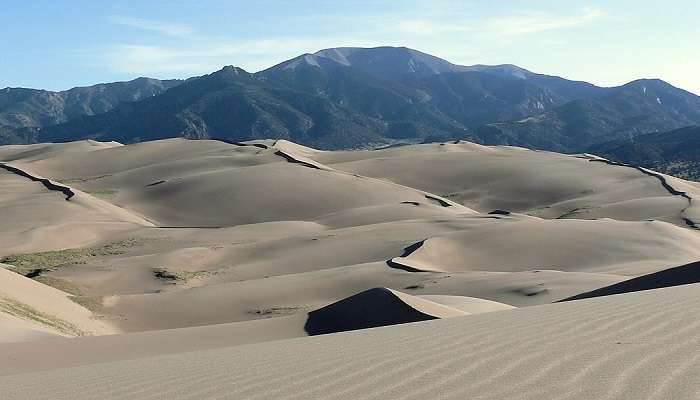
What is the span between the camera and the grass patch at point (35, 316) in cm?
1380

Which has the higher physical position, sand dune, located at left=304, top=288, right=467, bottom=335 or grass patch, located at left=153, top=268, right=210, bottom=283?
sand dune, located at left=304, top=288, right=467, bottom=335

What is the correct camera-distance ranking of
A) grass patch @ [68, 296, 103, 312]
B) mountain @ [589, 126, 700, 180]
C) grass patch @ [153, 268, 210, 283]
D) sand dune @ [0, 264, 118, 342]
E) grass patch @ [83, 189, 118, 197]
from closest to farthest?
1. sand dune @ [0, 264, 118, 342]
2. grass patch @ [68, 296, 103, 312]
3. grass patch @ [153, 268, 210, 283]
4. grass patch @ [83, 189, 118, 197]
5. mountain @ [589, 126, 700, 180]

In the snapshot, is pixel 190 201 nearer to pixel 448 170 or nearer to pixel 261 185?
pixel 261 185

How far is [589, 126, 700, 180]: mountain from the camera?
10918 cm

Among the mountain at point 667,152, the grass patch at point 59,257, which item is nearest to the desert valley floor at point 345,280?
the grass patch at point 59,257

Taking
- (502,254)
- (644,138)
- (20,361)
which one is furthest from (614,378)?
(644,138)

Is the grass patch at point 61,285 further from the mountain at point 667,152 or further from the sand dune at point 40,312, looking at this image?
the mountain at point 667,152

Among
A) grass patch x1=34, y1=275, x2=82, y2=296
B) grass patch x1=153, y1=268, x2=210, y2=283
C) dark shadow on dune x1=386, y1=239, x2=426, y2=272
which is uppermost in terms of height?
dark shadow on dune x1=386, y1=239, x2=426, y2=272

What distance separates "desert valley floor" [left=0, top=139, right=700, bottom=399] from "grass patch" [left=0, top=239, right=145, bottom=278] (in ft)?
0.47

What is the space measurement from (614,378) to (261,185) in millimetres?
44501

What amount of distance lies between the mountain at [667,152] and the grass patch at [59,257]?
271 feet

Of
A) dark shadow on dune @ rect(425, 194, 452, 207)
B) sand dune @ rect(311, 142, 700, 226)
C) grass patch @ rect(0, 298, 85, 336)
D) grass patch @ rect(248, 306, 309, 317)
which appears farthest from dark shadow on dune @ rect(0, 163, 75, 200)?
grass patch @ rect(0, 298, 85, 336)

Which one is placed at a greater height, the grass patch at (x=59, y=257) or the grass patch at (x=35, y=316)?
the grass patch at (x=35, y=316)

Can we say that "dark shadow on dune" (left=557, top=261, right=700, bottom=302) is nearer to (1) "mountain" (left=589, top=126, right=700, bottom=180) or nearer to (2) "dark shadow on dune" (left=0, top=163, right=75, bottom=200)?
(2) "dark shadow on dune" (left=0, top=163, right=75, bottom=200)
